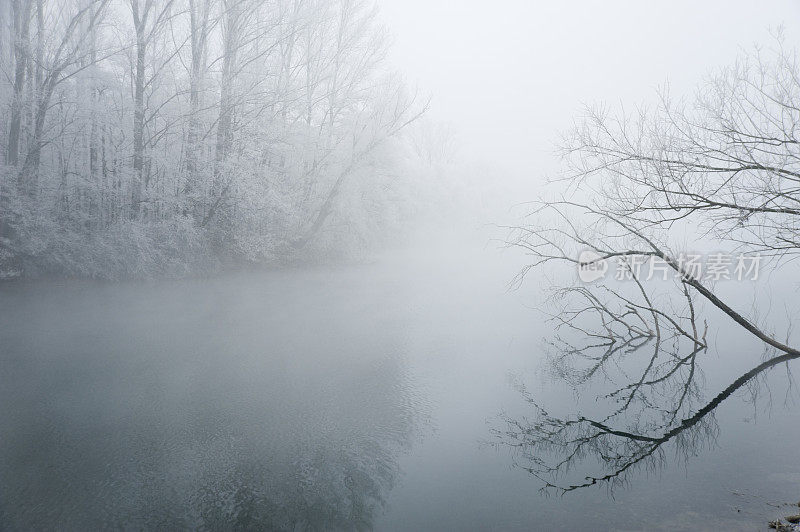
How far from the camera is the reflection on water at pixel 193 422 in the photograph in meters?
4.62

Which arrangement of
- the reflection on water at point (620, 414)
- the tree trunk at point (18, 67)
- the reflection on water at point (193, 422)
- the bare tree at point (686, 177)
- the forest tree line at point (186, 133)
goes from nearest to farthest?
the reflection on water at point (193, 422)
the bare tree at point (686, 177)
the reflection on water at point (620, 414)
the tree trunk at point (18, 67)
the forest tree line at point (186, 133)

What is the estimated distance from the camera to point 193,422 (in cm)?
635

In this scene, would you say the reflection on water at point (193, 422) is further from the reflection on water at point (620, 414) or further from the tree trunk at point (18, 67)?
the tree trunk at point (18, 67)

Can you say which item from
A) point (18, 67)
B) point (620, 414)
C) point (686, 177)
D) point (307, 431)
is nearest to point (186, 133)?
point (18, 67)

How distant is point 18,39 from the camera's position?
531 inches

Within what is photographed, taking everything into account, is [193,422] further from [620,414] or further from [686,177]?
[686,177]

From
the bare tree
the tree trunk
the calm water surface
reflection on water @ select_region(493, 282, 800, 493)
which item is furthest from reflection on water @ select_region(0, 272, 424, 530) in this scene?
the tree trunk

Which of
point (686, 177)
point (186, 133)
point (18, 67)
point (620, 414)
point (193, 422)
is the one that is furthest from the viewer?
point (186, 133)

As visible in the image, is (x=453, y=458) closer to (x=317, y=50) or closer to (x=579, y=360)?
(x=579, y=360)

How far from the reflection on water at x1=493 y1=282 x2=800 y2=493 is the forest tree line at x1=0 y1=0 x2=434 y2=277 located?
12.2 metres

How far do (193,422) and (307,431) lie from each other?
5.07 feet

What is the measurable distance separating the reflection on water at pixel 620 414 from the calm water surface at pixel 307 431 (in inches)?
7.6

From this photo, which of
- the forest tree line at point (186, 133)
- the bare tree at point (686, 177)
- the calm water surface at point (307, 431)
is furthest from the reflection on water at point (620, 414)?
the forest tree line at point (186, 133)

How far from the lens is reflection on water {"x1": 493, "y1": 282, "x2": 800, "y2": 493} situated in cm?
567
